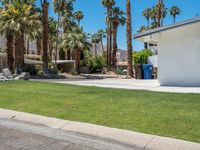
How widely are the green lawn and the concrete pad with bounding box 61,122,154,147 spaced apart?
277mm

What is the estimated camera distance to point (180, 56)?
51.8 feet

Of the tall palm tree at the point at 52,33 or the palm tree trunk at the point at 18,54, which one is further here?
the tall palm tree at the point at 52,33

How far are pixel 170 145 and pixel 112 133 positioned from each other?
5.07ft

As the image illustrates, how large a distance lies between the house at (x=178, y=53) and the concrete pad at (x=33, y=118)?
26.3 ft

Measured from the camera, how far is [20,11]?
33.9 m

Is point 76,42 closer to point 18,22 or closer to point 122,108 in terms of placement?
point 18,22

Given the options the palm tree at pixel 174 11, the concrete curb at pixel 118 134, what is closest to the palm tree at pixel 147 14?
the palm tree at pixel 174 11

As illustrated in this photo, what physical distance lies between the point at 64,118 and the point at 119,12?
57404 millimetres

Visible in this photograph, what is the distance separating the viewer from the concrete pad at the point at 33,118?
349 inches

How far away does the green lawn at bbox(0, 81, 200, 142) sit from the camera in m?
7.76

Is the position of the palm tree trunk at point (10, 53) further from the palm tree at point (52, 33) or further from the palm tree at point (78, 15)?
the palm tree at point (78, 15)

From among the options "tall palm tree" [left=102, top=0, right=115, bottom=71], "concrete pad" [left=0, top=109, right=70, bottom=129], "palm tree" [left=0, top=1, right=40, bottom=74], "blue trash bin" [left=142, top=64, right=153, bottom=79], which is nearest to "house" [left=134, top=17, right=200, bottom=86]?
"concrete pad" [left=0, top=109, right=70, bottom=129]

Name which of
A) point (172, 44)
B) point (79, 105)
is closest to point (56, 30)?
point (172, 44)

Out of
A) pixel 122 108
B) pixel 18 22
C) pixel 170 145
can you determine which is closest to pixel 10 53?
pixel 18 22
